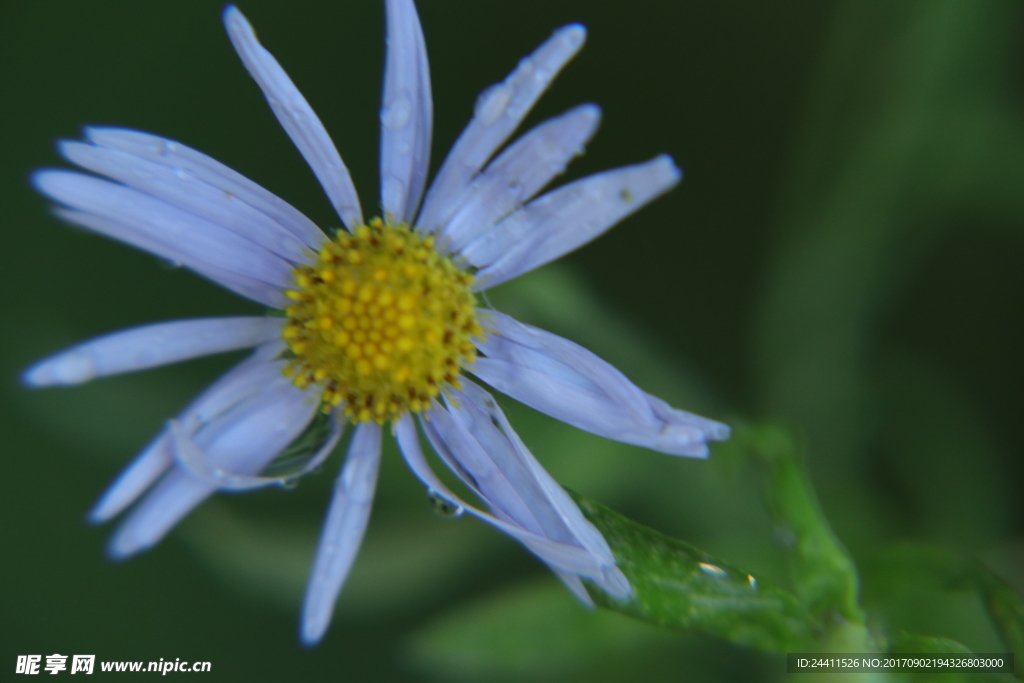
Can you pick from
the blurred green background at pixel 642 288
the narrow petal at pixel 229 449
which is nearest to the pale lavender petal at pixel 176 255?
the narrow petal at pixel 229 449

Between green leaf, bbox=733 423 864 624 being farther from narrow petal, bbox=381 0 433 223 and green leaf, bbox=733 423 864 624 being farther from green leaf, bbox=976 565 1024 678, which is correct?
narrow petal, bbox=381 0 433 223

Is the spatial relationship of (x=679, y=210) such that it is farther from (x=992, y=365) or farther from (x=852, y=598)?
(x=852, y=598)

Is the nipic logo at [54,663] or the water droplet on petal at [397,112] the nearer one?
the water droplet on petal at [397,112]

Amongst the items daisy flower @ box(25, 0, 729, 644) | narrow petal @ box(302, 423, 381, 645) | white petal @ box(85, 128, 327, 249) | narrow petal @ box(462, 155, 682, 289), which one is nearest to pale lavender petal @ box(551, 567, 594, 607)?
daisy flower @ box(25, 0, 729, 644)

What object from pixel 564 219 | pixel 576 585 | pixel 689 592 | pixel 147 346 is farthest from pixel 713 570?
pixel 147 346

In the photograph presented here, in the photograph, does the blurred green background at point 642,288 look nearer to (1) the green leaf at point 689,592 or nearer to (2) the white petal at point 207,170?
(2) the white petal at point 207,170

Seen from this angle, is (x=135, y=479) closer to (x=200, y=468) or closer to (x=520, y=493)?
(x=200, y=468)
